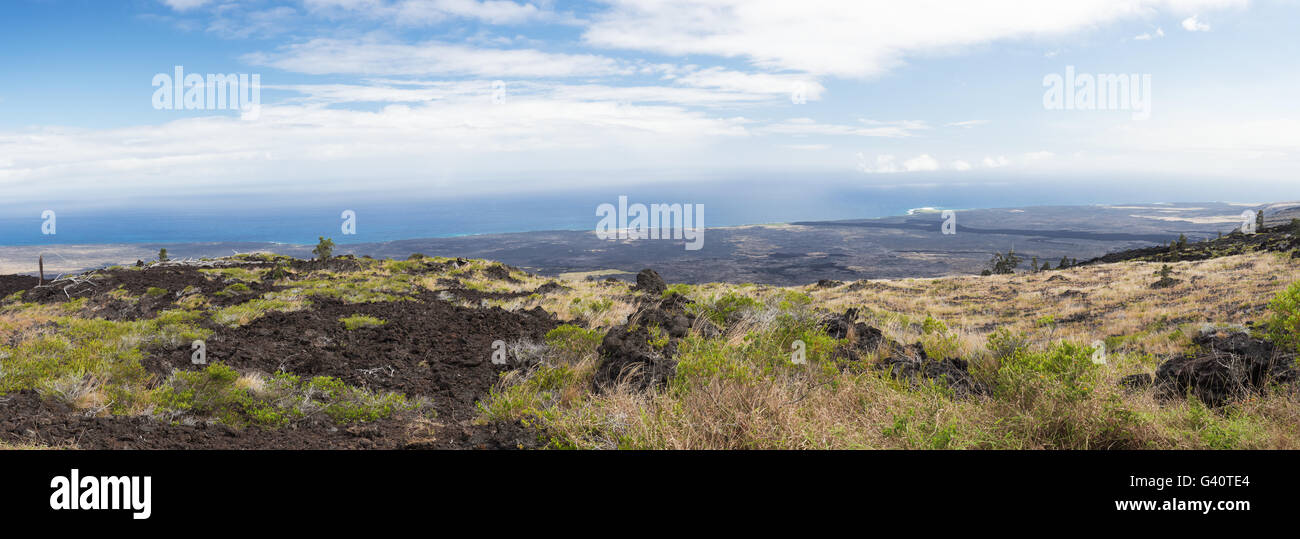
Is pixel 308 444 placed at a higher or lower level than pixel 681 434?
lower

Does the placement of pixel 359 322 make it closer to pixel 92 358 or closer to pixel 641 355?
pixel 92 358

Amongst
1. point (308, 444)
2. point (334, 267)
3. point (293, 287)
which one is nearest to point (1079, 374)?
point (308, 444)

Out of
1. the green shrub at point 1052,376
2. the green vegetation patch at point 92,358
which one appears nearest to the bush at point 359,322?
the green vegetation patch at point 92,358

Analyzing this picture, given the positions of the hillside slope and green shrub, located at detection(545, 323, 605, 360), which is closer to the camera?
the hillside slope

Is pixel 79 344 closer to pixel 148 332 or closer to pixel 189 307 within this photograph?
pixel 148 332

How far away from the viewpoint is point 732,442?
4.14m

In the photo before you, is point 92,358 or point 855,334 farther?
point 855,334

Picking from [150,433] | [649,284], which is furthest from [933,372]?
[649,284]

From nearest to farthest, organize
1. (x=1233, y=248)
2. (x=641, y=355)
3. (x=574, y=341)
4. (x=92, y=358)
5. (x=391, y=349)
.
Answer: (x=641, y=355) < (x=92, y=358) < (x=574, y=341) < (x=391, y=349) < (x=1233, y=248)

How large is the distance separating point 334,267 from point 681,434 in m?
Answer: 20.6

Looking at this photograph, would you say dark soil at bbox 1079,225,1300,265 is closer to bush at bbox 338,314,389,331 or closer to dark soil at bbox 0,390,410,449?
bush at bbox 338,314,389,331

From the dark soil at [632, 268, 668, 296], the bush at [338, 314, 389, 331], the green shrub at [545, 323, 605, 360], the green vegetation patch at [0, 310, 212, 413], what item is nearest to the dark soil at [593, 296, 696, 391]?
the green shrub at [545, 323, 605, 360]

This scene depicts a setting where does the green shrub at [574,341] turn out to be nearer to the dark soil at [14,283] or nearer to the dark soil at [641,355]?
the dark soil at [641,355]
